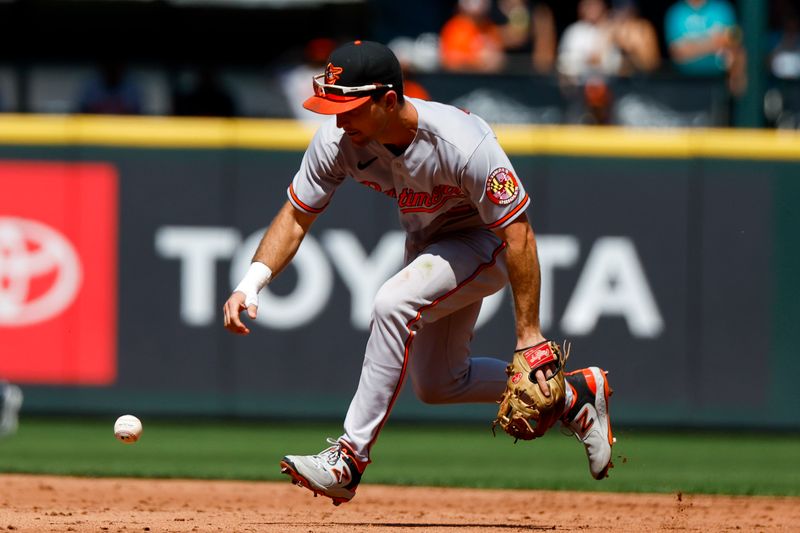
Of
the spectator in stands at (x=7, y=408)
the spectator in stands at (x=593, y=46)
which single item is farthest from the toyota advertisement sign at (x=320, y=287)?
the spectator in stands at (x=593, y=46)

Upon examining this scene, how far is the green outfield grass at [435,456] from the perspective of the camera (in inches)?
306

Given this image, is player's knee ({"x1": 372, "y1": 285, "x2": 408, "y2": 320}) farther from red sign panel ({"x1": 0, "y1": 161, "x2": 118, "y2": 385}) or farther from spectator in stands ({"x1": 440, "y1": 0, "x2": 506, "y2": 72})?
spectator in stands ({"x1": 440, "y1": 0, "x2": 506, "y2": 72})

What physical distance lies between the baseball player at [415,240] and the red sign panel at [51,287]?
4.47m

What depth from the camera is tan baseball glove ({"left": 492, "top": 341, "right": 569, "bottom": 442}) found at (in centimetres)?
543

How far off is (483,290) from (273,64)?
25.0ft

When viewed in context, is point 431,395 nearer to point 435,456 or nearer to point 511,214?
point 511,214

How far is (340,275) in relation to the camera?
9.98 m

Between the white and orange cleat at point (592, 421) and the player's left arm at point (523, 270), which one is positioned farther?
the white and orange cleat at point (592, 421)

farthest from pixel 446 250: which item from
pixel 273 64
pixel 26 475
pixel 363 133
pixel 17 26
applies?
pixel 17 26

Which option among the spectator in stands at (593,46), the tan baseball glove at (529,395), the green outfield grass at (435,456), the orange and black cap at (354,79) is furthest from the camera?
the spectator in stands at (593,46)

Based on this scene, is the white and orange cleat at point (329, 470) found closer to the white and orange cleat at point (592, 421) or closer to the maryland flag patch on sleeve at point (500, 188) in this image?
the white and orange cleat at point (592, 421)

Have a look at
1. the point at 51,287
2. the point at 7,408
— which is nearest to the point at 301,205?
the point at 7,408

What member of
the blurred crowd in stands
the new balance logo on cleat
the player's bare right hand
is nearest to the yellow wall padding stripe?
the blurred crowd in stands

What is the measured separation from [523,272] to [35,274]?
17.8 feet
